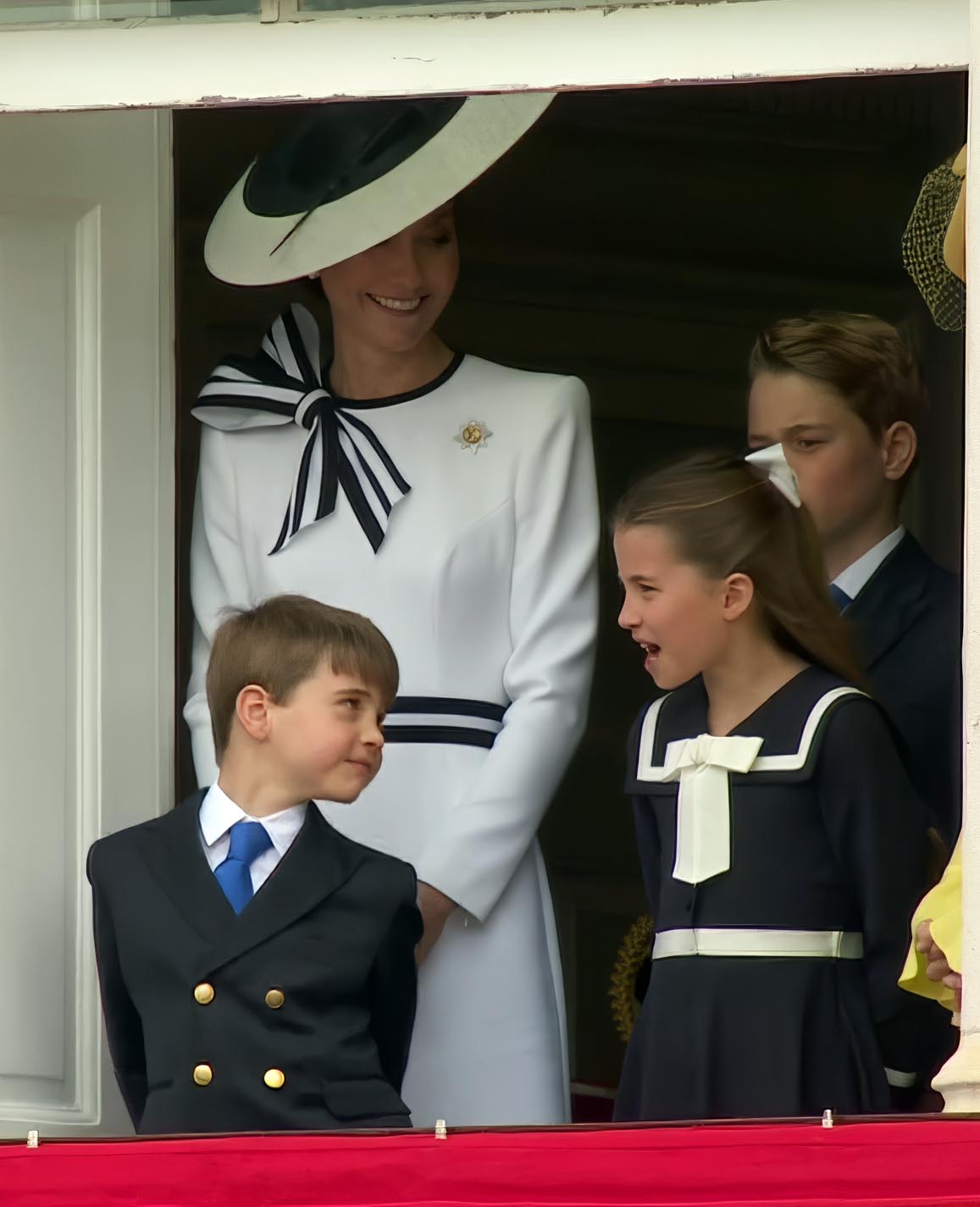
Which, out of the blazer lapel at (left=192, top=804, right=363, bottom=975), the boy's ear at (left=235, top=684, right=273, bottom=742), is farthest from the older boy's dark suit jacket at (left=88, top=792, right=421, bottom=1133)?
the boy's ear at (left=235, top=684, right=273, bottom=742)

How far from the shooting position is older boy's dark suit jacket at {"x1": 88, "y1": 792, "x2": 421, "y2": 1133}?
4191 mm

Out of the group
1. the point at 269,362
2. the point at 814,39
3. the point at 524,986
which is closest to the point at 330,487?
the point at 269,362

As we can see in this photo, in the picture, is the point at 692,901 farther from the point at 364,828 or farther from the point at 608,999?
the point at 608,999

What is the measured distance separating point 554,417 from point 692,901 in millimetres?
869

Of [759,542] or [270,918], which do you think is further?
[759,542]

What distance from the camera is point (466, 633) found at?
477 cm

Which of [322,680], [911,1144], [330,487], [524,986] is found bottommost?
[911,1144]

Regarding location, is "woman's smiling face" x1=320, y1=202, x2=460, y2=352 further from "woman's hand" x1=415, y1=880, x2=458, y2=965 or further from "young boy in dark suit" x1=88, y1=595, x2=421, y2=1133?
"woman's hand" x1=415, y1=880, x2=458, y2=965

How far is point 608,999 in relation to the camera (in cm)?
652

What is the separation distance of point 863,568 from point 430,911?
34.0 inches

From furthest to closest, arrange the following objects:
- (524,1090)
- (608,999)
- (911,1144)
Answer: (608,999)
(524,1090)
(911,1144)

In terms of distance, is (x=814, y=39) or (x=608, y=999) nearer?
(x=814, y=39)

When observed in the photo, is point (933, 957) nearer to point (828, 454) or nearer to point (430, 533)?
point (828, 454)

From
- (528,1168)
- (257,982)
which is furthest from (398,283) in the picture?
(528,1168)
